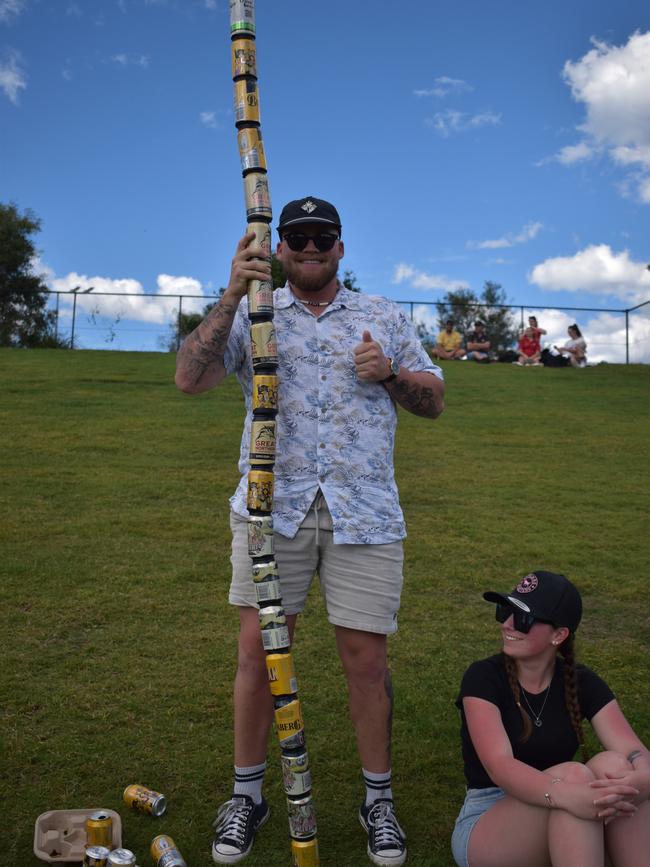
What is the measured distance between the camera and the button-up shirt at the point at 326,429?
3520 millimetres

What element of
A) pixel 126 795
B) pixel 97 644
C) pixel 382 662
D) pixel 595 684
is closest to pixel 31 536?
pixel 97 644

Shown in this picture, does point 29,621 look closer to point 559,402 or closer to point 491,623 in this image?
point 491,623

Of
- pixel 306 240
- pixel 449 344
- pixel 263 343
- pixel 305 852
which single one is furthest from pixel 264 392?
pixel 449 344

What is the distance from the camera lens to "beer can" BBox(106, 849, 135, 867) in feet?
10.1

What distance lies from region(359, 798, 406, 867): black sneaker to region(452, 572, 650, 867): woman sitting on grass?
30 centimetres

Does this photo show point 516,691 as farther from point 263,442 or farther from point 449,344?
point 449,344

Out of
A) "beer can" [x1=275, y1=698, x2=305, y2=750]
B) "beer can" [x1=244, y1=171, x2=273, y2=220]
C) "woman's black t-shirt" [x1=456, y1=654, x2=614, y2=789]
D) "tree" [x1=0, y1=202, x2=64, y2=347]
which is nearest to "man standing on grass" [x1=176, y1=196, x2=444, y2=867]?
"beer can" [x1=244, y1=171, x2=273, y2=220]

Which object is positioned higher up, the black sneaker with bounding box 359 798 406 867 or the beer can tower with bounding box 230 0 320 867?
the beer can tower with bounding box 230 0 320 867

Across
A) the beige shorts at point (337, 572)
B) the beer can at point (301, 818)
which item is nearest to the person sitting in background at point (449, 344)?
the beige shorts at point (337, 572)

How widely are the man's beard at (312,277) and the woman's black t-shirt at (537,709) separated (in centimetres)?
157

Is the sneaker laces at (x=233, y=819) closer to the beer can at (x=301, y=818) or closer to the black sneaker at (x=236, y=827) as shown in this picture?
the black sneaker at (x=236, y=827)

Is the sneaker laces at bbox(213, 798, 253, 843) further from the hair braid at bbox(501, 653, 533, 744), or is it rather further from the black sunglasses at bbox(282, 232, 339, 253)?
the black sunglasses at bbox(282, 232, 339, 253)

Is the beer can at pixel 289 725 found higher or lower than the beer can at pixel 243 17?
lower

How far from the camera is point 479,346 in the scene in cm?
2461
